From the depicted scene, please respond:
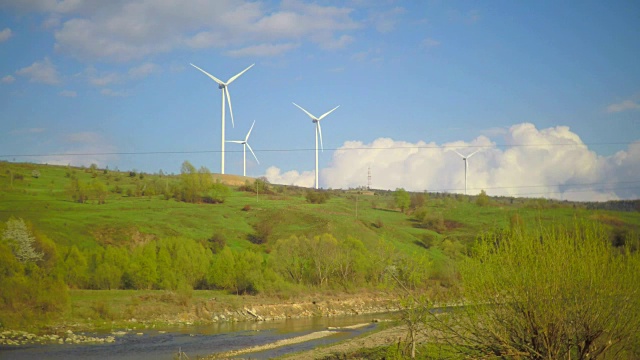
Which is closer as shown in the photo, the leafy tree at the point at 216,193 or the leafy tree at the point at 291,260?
the leafy tree at the point at 291,260

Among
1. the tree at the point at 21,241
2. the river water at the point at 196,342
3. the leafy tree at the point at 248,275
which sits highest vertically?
the tree at the point at 21,241

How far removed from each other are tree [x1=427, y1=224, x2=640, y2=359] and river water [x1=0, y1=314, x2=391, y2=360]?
30413 millimetres

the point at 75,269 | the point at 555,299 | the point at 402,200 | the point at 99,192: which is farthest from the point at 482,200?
the point at 555,299

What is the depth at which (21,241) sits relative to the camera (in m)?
75.9

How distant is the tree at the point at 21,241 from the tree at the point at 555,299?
215ft

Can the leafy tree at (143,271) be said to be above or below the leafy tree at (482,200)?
below

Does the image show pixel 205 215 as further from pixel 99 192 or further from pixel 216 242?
pixel 99 192

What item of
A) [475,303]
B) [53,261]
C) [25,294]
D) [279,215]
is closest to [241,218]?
[279,215]

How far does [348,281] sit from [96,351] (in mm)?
56516

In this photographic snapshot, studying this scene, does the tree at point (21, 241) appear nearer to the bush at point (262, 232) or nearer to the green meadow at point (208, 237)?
the green meadow at point (208, 237)

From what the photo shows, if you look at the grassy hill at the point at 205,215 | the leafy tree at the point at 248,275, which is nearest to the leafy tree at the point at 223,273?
the leafy tree at the point at 248,275

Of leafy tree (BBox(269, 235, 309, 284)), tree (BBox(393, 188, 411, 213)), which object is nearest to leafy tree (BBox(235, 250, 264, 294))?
leafy tree (BBox(269, 235, 309, 284))

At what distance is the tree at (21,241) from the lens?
7469 cm

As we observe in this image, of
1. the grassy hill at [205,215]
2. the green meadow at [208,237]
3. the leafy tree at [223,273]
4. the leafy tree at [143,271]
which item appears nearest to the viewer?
the green meadow at [208,237]
